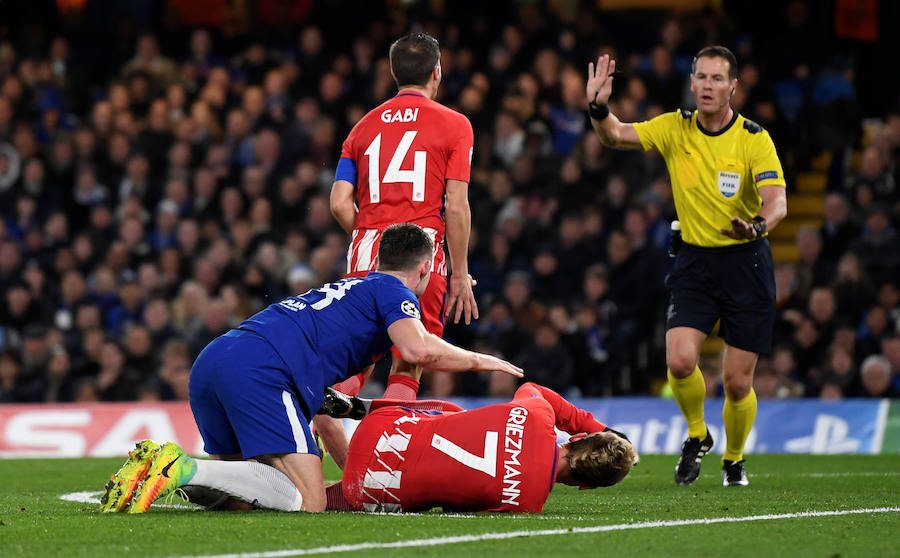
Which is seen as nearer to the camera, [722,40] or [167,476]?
[167,476]

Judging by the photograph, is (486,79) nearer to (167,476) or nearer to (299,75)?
(299,75)

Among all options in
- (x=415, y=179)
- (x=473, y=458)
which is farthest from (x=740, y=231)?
(x=473, y=458)

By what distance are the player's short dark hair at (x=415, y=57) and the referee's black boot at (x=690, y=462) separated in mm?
2669

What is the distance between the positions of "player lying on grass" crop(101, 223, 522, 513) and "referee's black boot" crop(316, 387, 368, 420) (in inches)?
4.0

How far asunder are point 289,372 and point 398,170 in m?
1.79

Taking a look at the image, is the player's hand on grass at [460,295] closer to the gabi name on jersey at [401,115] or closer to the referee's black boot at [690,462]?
the gabi name on jersey at [401,115]

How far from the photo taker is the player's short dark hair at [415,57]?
25.4ft

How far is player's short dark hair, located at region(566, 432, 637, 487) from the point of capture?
6.34m

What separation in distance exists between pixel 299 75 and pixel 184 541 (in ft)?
41.4

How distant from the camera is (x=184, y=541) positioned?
202 inches

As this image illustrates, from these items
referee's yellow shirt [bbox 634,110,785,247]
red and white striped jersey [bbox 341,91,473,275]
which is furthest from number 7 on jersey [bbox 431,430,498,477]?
referee's yellow shirt [bbox 634,110,785,247]

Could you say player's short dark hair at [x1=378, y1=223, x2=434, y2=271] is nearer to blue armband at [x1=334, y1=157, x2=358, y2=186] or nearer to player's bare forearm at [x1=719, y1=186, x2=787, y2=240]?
blue armband at [x1=334, y1=157, x2=358, y2=186]

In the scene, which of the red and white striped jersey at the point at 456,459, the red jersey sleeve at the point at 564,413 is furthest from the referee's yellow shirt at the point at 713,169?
the red and white striped jersey at the point at 456,459

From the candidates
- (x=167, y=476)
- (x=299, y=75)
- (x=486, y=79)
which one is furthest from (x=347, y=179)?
(x=299, y=75)
